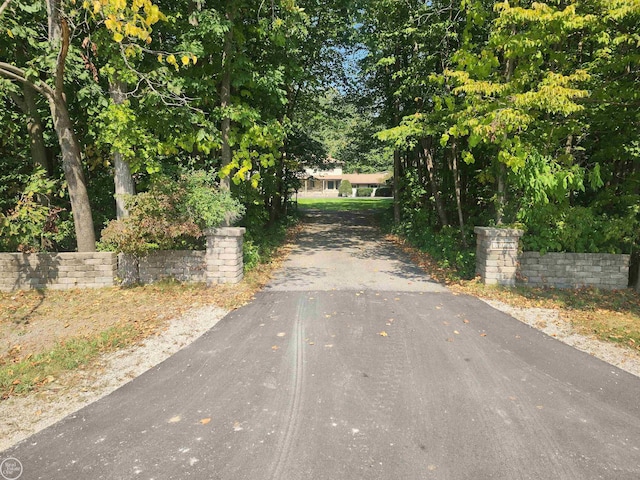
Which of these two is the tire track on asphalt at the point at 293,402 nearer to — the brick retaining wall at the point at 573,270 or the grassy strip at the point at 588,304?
the grassy strip at the point at 588,304

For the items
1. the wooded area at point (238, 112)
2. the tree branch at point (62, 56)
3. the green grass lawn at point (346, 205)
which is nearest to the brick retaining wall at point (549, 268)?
the wooded area at point (238, 112)

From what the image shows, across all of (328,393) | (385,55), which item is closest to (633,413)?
(328,393)

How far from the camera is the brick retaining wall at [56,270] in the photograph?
26.3 ft

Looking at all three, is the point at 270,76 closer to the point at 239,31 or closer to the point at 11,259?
the point at 239,31

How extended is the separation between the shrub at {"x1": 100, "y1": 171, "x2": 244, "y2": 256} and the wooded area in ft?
0.11

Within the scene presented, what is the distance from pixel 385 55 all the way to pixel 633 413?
1319cm

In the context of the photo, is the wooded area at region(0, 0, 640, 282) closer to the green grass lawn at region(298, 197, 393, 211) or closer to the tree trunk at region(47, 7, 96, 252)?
the tree trunk at region(47, 7, 96, 252)

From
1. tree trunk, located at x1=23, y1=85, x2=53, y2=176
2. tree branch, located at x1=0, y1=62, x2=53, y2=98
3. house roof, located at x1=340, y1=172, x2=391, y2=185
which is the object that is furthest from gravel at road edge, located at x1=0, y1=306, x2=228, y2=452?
house roof, located at x1=340, y1=172, x2=391, y2=185

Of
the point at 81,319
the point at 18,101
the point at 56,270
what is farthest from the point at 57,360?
the point at 18,101

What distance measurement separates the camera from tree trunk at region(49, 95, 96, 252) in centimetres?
811

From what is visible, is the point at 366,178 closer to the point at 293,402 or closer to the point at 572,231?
the point at 572,231

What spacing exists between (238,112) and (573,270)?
7.95m

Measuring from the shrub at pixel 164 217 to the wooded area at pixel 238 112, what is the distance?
0.11ft

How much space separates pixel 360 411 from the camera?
356 cm
